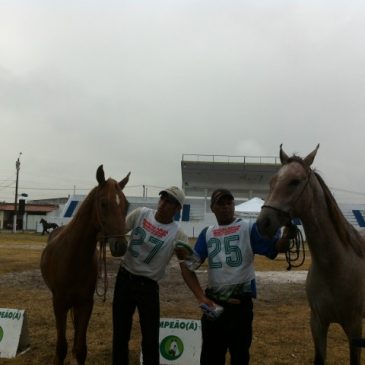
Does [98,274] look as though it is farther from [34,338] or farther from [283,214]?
[283,214]

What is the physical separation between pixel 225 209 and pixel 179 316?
4.65 meters

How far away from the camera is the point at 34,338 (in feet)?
19.6

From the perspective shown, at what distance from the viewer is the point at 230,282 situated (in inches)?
125


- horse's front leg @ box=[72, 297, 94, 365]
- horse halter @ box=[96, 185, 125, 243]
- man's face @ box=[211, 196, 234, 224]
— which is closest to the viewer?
man's face @ box=[211, 196, 234, 224]

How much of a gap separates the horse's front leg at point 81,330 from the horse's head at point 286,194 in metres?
2.41

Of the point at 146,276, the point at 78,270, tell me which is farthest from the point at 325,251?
the point at 78,270

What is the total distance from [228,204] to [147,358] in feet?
4.79

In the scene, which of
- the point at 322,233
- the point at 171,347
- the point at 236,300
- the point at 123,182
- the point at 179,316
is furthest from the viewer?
the point at 179,316

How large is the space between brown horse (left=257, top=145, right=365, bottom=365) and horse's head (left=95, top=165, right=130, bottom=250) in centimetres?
132

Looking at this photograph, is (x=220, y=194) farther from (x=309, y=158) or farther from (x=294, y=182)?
(x=309, y=158)

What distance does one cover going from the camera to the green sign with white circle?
481 centimetres

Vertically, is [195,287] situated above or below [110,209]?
below

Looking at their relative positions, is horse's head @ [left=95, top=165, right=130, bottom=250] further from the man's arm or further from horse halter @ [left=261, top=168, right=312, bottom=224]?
horse halter @ [left=261, top=168, right=312, bottom=224]

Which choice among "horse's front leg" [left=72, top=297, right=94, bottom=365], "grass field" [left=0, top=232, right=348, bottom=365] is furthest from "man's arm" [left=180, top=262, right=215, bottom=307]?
"grass field" [left=0, top=232, right=348, bottom=365]
